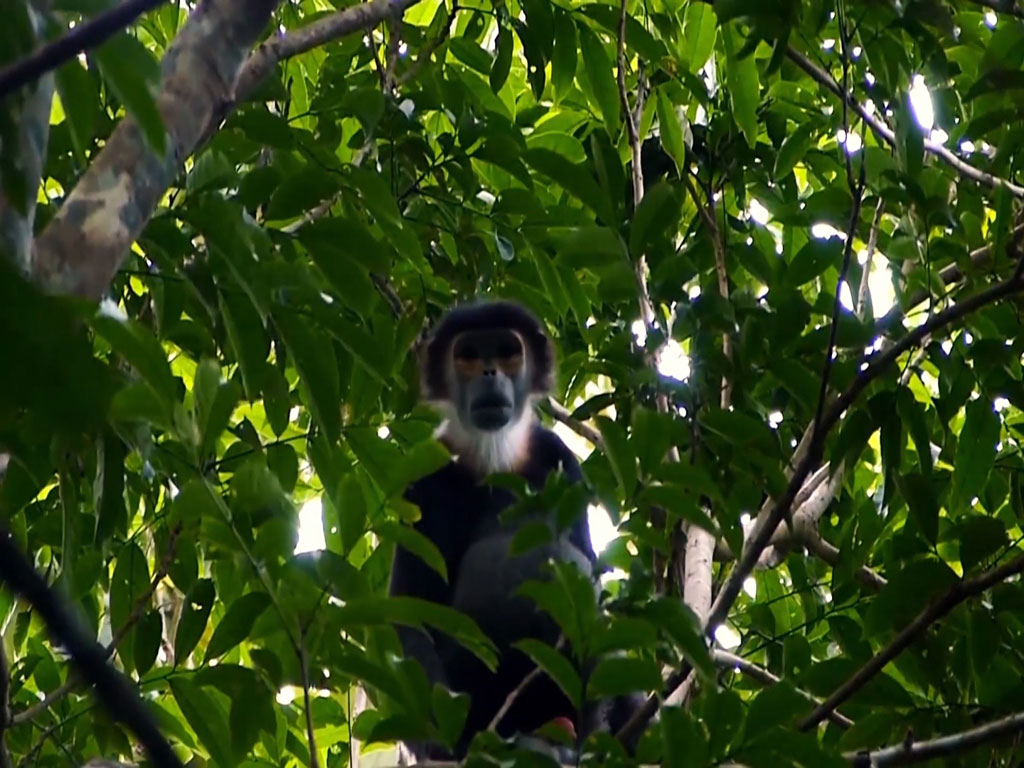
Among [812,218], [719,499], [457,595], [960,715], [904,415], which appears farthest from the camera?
[457,595]

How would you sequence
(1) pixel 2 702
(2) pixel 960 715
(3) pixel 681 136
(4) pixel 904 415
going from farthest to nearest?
(3) pixel 681 136 → (4) pixel 904 415 → (2) pixel 960 715 → (1) pixel 2 702

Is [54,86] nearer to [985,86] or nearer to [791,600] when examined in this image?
[985,86]

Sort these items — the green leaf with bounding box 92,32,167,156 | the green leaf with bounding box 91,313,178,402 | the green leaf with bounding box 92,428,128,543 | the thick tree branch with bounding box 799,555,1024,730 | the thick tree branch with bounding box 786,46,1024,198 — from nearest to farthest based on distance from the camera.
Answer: the green leaf with bounding box 92,32,167,156, the green leaf with bounding box 91,313,178,402, the thick tree branch with bounding box 799,555,1024,730, the green leaf with bounding box 92,428,128,543, the thick tree branch with bounding box 786,46,1024,198

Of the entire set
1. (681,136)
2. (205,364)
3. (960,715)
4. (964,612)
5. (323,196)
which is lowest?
A: (960,715)

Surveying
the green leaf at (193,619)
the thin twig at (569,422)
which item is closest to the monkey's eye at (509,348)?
the thin twig at (569,422)

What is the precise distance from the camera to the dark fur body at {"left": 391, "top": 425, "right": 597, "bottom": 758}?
11.9ft

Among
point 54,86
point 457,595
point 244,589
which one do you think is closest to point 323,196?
point 54,86

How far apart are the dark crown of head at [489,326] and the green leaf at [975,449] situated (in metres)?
1.63

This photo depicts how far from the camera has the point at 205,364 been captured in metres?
1.64

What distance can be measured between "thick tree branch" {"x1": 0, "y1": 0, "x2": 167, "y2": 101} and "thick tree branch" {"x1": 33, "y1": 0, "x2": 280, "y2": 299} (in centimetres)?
49

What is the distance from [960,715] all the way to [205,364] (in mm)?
1449

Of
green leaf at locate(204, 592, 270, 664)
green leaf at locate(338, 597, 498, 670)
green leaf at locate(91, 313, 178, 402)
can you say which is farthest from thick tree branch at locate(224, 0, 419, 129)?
green leaf at locate(338, 597, 498, 670)

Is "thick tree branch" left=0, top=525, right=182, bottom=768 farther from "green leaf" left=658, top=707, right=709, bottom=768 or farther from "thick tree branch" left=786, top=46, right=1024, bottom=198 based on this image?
"thick tree branch" left=786, top=46, right=1024, bottom=198

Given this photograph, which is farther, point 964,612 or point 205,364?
point 964,612
